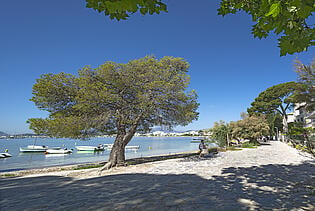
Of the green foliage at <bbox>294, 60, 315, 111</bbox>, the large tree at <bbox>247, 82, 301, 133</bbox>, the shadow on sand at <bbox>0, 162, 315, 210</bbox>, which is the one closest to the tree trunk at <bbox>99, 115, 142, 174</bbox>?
the shadow on sand at <bbox>0, 162, 315, 210</bbox>

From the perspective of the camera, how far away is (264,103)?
3453cm

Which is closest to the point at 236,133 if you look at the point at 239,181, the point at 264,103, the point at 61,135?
the point at 264,103

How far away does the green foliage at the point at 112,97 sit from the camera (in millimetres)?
10000

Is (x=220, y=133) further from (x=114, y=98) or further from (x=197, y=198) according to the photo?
(x=197, y=198)

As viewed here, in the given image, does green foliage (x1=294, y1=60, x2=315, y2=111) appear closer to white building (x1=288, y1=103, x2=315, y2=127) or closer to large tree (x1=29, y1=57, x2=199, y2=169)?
white building (x1=288, y1=103, x2=315, y2=127)

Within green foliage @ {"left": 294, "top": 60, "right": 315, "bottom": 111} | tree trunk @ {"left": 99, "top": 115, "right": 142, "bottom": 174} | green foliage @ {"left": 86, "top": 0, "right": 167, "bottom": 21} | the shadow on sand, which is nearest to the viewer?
green foliage @ {"left": 86, "top": 0, "right": 167, "bottom": 21}

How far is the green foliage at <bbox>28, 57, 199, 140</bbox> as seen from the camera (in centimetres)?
1000

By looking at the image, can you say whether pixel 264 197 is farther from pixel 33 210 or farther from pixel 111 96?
pixel 111 96

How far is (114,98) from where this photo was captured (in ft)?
33.3

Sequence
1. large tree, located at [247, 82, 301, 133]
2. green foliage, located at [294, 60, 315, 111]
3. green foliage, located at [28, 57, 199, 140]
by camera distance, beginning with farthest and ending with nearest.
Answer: large tree, located at [247, 82, 301, 133] < green foliage, located at [294, 60, 315, 111] < green foliage, located at [28, 57, 199, 140]

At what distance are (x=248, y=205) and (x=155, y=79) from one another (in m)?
8.43

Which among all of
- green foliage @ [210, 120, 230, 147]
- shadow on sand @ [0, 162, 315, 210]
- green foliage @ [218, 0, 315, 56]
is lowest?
shadow on sand @ [0, 162, 315, 210]

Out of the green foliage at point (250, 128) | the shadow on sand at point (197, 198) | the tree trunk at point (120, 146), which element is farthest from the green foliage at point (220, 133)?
the shadow on sand at point (197, 198)

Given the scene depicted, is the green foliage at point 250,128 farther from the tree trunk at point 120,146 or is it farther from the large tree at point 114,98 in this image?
the tree trunk at point 120,146
